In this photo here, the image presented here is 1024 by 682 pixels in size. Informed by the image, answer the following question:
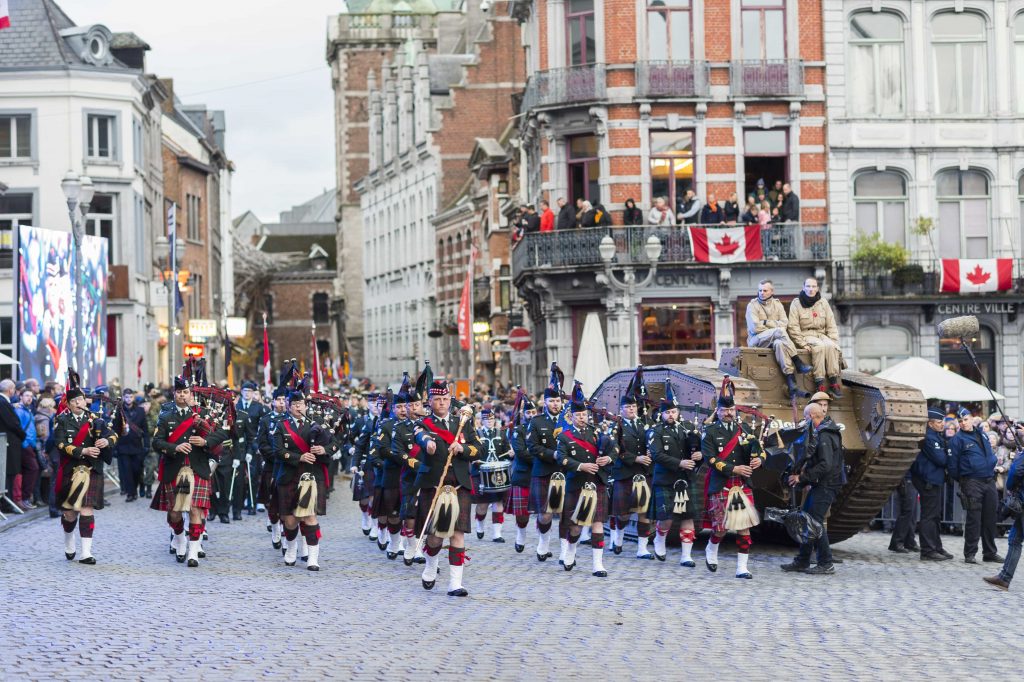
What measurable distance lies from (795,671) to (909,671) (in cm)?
78

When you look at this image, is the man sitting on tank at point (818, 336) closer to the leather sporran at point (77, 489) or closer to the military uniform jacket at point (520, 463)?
the military uniform jacket at point (520, 463)

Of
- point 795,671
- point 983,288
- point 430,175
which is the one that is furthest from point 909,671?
point 430,175

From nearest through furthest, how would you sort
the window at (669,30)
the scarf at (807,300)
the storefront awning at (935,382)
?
the scarf at (807,300), the storefront awning at (935,382), the window at (669,30)

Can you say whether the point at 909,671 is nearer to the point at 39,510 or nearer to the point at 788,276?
the point at 39,510

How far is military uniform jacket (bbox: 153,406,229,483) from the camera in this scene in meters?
18.5

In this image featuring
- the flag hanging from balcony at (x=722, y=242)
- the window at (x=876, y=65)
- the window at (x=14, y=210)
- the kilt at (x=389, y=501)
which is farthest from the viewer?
the window at (x=14, y=210)

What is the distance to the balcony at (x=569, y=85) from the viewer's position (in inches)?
1512

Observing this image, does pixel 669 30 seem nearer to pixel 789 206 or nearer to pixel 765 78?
pixel 765 78

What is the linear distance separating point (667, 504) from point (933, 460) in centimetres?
335

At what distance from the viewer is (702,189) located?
38750 millimetres

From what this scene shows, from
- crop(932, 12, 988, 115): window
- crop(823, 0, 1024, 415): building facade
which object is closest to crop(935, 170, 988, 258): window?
crop(823, 0, 1024, 415): building facade

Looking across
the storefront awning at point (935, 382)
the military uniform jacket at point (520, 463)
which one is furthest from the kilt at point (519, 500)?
the storefront awning at point (935, 382)

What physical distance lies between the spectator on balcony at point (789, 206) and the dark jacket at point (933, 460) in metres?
18.6

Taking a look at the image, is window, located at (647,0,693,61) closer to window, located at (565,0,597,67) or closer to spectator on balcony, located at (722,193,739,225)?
window, located at (565,0,597,67)
